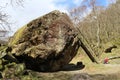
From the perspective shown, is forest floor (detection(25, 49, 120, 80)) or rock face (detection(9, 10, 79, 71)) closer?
forest floor (detection(25, 49, 120, 80))

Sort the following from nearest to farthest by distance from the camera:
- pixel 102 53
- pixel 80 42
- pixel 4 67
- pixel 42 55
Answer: pixel 4 67, pixel 42 55, pixel 80 42, pixel 102 53

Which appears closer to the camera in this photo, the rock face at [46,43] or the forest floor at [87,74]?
the forest floor at [87,74]

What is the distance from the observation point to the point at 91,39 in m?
40.6

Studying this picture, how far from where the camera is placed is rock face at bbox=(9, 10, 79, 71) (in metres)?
15.1

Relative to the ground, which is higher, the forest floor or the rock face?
the rock face

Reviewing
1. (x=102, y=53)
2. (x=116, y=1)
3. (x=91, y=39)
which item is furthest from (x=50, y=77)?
(x=116, y=1)

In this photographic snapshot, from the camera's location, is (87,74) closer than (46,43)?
Yes

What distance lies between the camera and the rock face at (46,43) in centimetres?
1506

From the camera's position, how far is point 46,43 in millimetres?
15273

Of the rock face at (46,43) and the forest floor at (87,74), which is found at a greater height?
the rock face at (46,43)

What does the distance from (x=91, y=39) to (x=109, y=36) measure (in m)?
2.62

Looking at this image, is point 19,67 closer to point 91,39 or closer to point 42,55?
point 42,55

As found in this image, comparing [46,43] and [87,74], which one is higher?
[46,43]

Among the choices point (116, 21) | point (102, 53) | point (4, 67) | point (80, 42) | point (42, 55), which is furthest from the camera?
point (116, 21)
